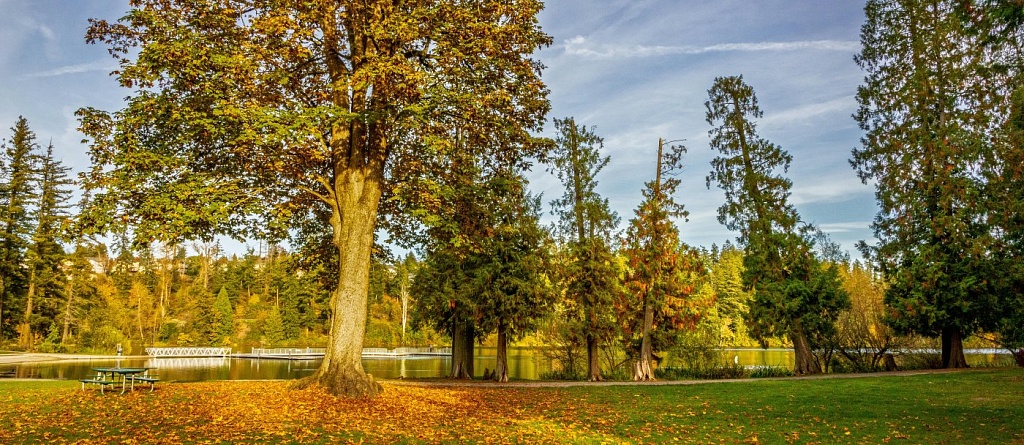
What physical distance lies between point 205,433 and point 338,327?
4620 millimetres

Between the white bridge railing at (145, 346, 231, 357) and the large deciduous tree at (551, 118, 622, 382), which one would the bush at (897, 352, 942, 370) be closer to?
the large deciduous tree at (551, 118, 622, 382)

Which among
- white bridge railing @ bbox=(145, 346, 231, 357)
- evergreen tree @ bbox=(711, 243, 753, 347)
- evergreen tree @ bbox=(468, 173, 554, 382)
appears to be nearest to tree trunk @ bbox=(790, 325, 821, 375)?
evergreen tree @ bbox=(468, 173, 554, 382)

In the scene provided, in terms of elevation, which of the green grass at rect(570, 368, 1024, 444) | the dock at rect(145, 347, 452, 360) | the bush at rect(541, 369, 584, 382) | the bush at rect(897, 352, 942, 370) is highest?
the green grass at rect(570, 368, 1024, 444)

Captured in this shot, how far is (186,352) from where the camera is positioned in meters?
44.8

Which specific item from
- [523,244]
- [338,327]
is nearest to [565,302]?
[523,244]

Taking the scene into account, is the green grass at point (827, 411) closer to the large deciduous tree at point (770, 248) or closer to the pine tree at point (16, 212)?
the large deciduous tree at point (770, 248)

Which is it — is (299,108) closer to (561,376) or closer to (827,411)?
(827,411)

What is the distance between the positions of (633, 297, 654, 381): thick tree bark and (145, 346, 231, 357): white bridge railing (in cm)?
3769

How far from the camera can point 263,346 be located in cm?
5678

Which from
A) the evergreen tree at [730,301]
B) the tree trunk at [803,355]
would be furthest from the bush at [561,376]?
the evergreen tree at [730,301]

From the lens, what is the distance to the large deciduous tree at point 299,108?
436 inches

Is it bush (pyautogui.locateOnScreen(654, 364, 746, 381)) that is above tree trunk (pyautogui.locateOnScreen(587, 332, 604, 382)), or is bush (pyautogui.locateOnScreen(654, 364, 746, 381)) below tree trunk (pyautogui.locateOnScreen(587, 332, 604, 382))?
below

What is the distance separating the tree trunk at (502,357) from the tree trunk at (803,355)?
11245mm

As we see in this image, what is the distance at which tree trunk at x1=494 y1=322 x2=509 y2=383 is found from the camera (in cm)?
1959
